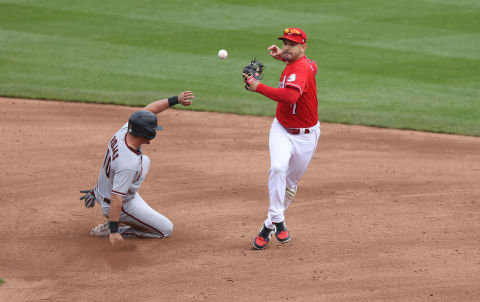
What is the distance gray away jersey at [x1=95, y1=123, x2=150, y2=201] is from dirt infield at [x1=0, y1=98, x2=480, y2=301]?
0.55 metres

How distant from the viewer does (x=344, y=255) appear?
23.5 ft

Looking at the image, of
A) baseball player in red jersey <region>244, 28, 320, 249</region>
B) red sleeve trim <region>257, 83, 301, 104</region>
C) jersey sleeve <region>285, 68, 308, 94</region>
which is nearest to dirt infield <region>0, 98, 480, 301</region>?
baseball player in red jersey <region>244, 28, 320, 249</region>

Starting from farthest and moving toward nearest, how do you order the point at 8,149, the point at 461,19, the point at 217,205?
the point at 461,19 → the point at 8,149 → the point at 217,205

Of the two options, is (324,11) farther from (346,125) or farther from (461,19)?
(346,125)

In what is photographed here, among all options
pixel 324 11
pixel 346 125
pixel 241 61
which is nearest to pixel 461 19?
pixel 324 11

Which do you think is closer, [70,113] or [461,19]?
[70,113]

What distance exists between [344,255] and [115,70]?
987 cm

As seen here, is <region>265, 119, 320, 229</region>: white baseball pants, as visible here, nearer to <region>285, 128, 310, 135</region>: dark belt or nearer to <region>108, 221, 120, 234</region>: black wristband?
<region>285, 128, 310, 135</region>: dark belt

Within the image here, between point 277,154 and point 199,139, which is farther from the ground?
point 277,154

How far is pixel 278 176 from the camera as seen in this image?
727cm

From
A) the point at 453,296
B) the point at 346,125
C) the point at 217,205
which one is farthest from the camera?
the point at 346,125

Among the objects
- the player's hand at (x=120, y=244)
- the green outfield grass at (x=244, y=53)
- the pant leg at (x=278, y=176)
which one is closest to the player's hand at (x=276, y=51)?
the pant leg at (x=278, y=176)

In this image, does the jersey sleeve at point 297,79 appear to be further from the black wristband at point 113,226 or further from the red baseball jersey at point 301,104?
the black wristband at point 113,226

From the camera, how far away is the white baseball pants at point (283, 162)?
287 inches
